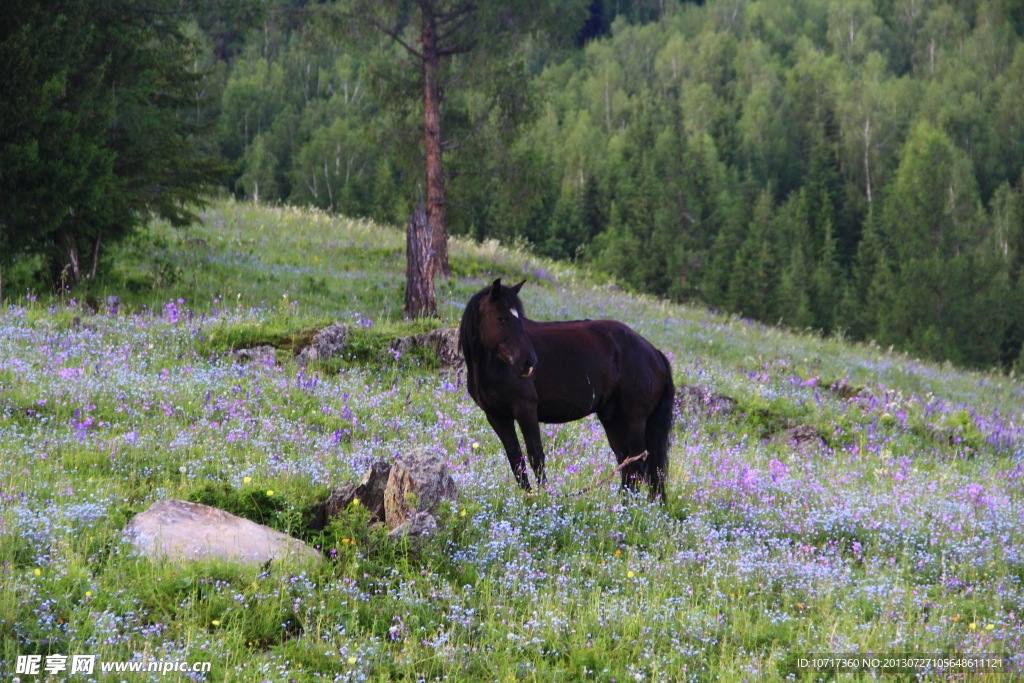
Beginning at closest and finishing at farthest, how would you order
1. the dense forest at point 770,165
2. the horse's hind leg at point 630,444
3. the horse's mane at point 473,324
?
the horse's mane at point 473,324, the horse's hind leg at point 630,444, the dense forest at point 770,165

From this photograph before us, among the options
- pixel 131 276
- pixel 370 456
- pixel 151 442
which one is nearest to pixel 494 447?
pixel 370 456

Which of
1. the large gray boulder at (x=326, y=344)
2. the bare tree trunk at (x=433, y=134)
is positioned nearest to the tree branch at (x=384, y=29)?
the bare tree trunk at (x=433, y=134)

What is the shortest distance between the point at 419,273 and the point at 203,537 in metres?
10.9

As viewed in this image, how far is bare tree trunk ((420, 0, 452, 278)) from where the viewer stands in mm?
22891

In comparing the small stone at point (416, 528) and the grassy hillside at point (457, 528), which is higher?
the small stone at point (416, 528)

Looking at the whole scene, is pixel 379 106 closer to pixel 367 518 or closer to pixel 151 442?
pixel 151 442

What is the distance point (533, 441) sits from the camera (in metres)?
7.27

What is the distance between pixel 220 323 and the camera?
13.3 m

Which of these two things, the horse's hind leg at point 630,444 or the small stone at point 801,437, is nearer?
the horse's hind leg at point 630,444

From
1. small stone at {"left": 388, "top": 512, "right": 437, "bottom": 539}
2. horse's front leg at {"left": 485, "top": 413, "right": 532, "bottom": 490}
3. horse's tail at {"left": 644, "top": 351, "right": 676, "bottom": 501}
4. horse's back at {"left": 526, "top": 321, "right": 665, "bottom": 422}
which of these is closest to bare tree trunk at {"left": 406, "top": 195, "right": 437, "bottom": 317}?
horse's back at {"left": 526, "top": 321, "right": 665, "bottom": 422}

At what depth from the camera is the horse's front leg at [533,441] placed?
715 cm

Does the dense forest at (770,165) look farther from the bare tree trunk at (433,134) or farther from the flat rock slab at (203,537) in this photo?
the flat rock slab at (203,537)

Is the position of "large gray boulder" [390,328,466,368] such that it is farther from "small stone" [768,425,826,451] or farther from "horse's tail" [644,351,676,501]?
"horse's tail" [644,351,676,501]

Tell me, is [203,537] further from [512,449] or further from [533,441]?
[533,441]
